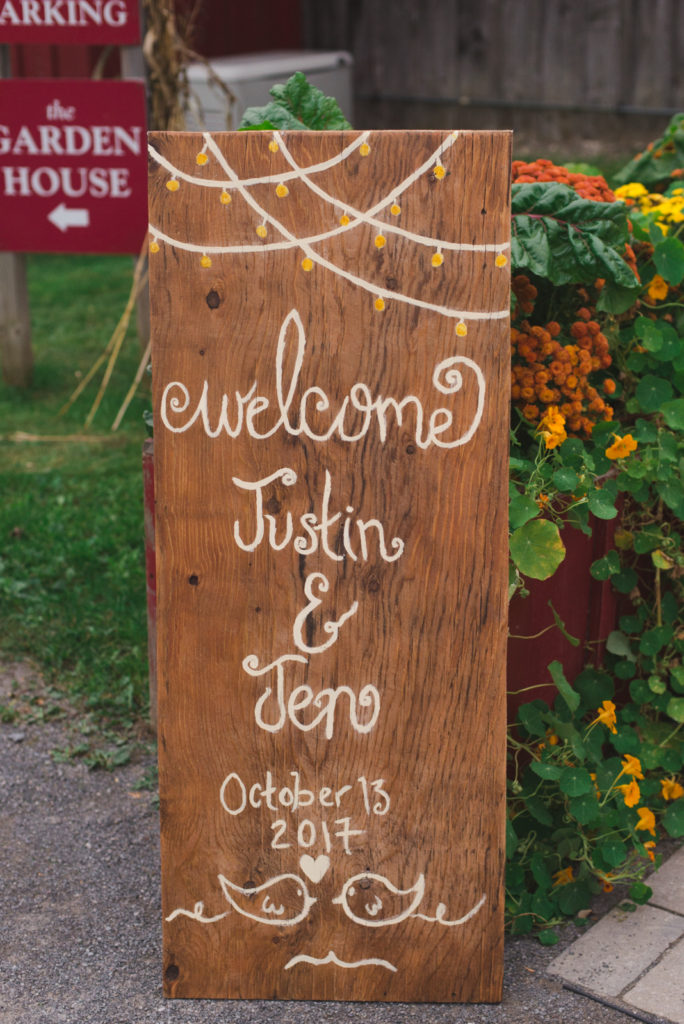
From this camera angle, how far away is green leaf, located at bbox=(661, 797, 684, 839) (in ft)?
8.43

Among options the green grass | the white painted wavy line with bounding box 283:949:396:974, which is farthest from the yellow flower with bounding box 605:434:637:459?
the green grass

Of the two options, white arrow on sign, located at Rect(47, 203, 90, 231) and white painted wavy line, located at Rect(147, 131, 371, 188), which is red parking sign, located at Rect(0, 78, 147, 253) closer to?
white arrow on sign, located at Rect(47, 203, 90, 231)

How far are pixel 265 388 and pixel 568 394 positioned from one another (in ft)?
2.32

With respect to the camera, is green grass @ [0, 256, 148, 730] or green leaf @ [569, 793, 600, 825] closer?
green leaf @ [569, 793, 600, 825]

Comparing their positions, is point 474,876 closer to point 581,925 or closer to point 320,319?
point 581,925

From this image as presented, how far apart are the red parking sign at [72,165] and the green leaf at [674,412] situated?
314 centimetres

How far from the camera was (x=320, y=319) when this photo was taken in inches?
78.5

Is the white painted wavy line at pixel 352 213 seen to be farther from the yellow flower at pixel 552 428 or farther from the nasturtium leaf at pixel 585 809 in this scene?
the nasturtium leaf at pixel 585 809

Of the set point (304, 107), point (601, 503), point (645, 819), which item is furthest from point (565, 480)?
point (304, 107)

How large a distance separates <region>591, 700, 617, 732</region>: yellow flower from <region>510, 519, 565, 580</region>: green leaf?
1.31 ft

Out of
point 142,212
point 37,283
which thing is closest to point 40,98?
point 142,212

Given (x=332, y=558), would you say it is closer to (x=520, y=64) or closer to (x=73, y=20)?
(x=73, y=20)

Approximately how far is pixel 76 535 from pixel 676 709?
7.87ft

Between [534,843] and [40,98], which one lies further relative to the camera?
[40,98]
